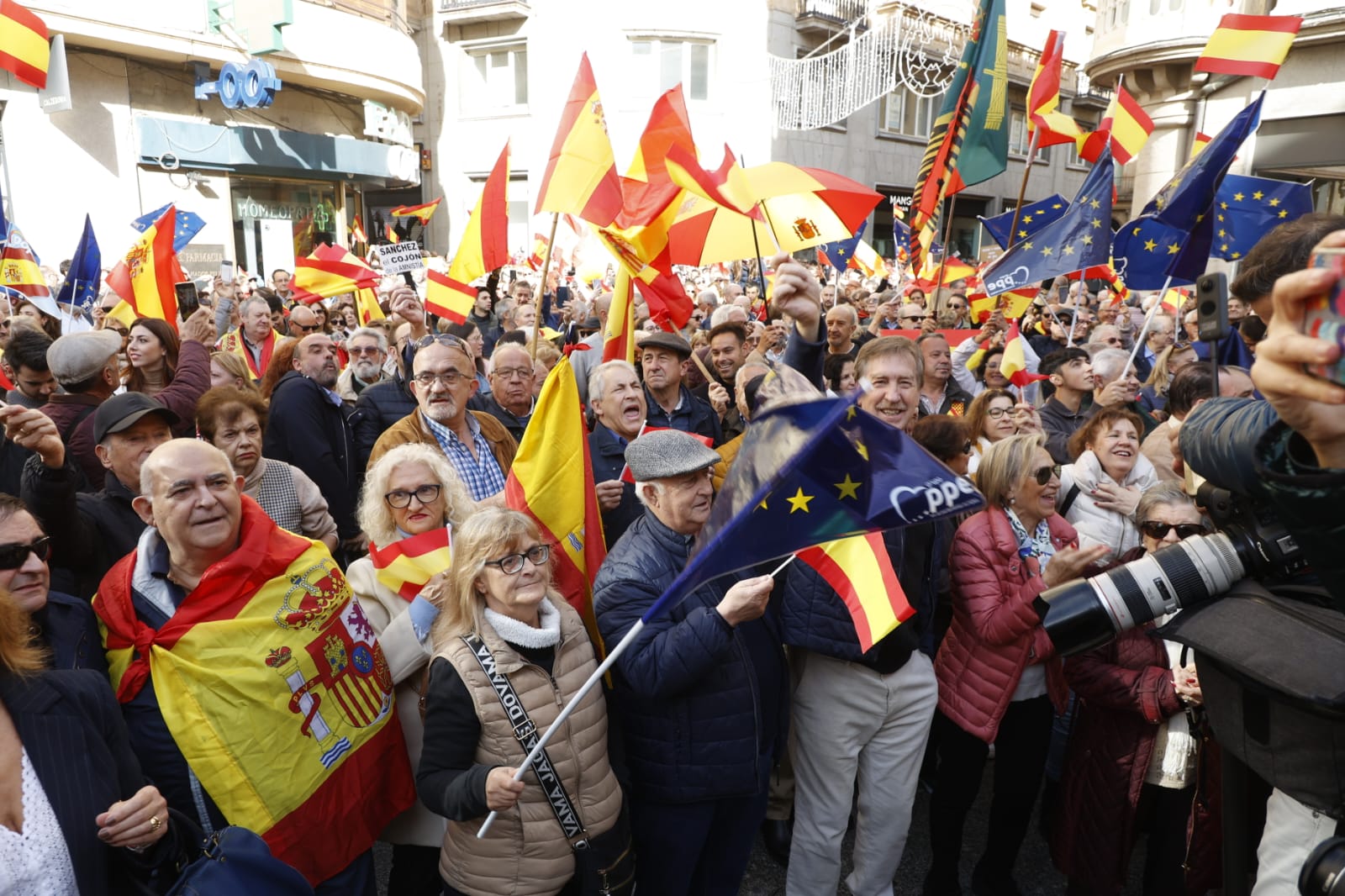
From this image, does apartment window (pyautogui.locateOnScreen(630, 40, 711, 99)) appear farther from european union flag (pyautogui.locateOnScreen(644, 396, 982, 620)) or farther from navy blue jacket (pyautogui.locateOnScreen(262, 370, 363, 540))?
european union flag (pyautogui.locateOnScreen(644, 396, 982, 620))

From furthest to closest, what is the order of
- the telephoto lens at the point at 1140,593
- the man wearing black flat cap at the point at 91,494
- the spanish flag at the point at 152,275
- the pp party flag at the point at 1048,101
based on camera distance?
the pp party flag at the point at 1048,101
the spanish flag at the point at 152,275
the man wearing black flat cap at the point at 91,494
the telephoto lens at the point at 1140,593

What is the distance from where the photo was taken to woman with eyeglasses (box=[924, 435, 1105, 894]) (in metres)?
3.05

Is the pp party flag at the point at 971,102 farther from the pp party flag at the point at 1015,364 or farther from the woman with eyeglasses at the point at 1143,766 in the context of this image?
the woman with eyeglasses at the point at 1143,766

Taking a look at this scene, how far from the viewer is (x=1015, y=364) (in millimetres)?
5863

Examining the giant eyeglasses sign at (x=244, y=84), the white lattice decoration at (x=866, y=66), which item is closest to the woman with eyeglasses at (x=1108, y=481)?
the giant eyeglasses sign at (x=244, y=84)

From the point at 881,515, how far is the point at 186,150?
20.2 meters

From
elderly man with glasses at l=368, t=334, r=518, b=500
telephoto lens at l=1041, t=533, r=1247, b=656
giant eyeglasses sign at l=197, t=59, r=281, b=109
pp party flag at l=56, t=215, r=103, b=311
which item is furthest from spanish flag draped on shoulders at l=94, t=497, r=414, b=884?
giant eyeglasses sign at l=197, t=59, r=281, b=109

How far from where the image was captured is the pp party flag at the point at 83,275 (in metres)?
7.41

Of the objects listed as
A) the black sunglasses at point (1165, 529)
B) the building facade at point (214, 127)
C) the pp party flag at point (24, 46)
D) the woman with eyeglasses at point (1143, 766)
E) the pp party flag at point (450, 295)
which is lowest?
the woman with eyeglasses at point (1143, 766)

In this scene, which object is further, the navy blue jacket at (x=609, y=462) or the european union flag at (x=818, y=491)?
the navy blue jacket at (x=609, y=462)

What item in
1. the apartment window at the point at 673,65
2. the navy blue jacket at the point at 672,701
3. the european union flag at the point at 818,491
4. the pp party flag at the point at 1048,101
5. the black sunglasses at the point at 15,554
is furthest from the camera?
the apartment window at the point at 673,65

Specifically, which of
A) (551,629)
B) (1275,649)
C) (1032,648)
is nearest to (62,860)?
(551,629)

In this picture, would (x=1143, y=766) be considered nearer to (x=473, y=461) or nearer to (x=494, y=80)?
(x=473, y=461)

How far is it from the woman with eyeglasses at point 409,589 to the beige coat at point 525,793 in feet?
1.04
